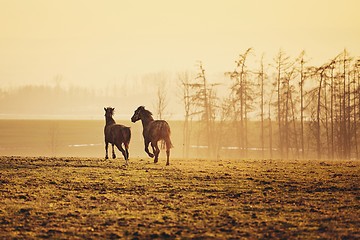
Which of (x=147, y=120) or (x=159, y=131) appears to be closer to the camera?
(x=159, y=131)

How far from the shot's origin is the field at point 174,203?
1366cm

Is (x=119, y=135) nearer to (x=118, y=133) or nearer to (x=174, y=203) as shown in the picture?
(x=118, y=133)

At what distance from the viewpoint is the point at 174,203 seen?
56.8ft

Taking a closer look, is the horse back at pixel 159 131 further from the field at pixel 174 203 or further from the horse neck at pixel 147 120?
the field at pixel 174 203

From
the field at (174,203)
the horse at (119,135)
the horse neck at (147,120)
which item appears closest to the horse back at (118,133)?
the horse at (119,135)

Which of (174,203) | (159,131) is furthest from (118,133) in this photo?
(174,203)

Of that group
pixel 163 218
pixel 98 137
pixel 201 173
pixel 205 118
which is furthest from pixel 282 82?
A: pixel 98 137

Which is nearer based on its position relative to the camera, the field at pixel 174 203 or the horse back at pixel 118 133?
the field at pixel 174 203

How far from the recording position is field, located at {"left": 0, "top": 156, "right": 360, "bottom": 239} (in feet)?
44.8

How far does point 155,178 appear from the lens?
2327cm

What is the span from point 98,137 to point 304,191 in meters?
140

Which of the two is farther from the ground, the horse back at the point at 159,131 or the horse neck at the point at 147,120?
the horse neck at the point at 147,120

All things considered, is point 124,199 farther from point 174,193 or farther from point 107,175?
point 107,175

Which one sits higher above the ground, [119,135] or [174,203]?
[119,135]
